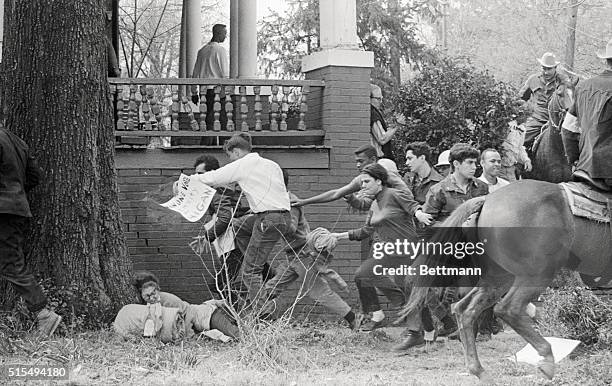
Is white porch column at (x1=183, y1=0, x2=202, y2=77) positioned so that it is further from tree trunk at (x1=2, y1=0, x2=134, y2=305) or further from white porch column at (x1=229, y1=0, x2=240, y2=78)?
tree trunk at (x1=2, y1=0, x2=134, y2=305)

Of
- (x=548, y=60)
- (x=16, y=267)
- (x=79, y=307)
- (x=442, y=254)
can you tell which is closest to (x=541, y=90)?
(x=548, y=60)

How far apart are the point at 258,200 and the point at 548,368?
126 inches

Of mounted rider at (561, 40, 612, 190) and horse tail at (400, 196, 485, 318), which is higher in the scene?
mounted rider at (561, 40, 612, 190)

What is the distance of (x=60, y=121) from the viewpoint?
9867 mm

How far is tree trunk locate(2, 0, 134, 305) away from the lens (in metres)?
9.86

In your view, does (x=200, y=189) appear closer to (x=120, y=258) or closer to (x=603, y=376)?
(x=120, y=258)

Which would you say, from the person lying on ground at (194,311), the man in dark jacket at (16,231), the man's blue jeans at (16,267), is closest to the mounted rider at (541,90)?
the person lying on ground at (194,311)

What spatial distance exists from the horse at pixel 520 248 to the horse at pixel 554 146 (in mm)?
2967

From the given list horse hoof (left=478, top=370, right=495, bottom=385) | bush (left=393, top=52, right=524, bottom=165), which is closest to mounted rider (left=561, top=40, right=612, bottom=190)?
horse hoof (left=478, top=370, right=495, bottom=385)

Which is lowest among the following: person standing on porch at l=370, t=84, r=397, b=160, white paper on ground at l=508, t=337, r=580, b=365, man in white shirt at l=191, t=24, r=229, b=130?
white paper on ground at l=508, t=337, r=580, b=365

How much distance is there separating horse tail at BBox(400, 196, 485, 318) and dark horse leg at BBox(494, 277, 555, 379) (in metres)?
0.59

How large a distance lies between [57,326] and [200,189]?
5.78 ft

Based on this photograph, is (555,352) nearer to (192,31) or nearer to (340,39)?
(340,39)

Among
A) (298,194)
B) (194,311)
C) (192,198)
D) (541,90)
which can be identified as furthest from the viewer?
(541,90)
